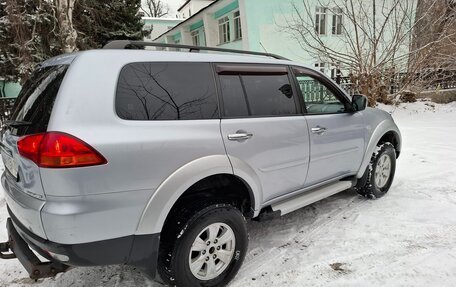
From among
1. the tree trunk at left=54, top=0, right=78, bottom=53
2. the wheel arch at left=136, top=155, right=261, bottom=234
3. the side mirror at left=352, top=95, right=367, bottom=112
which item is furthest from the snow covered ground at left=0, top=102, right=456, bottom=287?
the tree trunk at left=54, top=0, right=78, bottom=53

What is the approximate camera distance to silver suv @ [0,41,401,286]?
74.2 inches

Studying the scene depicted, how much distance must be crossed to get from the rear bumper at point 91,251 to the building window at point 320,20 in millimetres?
17583

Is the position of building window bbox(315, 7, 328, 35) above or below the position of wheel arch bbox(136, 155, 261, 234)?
above

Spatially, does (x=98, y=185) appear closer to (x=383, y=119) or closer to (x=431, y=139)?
(x=383, y=119)

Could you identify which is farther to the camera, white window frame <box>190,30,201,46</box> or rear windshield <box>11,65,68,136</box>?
white window frame <box>190,30,201,46</box>

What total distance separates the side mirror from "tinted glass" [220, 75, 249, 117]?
161 cm

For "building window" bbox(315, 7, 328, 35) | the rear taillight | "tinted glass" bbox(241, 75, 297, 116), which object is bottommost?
the rear taillight

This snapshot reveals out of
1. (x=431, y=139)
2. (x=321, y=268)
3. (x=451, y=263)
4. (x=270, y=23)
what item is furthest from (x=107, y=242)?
(x=270, y=23)

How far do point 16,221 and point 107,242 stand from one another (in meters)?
0.80

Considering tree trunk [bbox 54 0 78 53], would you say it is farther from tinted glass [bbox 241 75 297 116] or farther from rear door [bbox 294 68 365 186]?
tinted glass [bbox 241 75 297 116]

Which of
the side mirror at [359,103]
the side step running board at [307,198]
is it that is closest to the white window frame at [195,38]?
the side mirror at [359,103]

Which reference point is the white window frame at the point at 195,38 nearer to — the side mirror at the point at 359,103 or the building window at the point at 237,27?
the building window at the point at 237,27

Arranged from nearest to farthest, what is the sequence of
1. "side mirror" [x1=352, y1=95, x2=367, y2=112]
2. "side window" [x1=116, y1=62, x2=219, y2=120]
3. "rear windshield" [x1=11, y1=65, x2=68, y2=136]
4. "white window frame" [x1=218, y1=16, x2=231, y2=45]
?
"rear windshield" [x1=11, y1=65, x2=68, y2=136] → "side window" [x1=116, y1=62, x2=219, y2=120] → "side mirror" [x1=352, y1=95, x2=367, y2=112] → "white window frame" [x1=218, y1=16, x2=231, y2=45]

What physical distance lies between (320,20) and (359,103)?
15874mm
